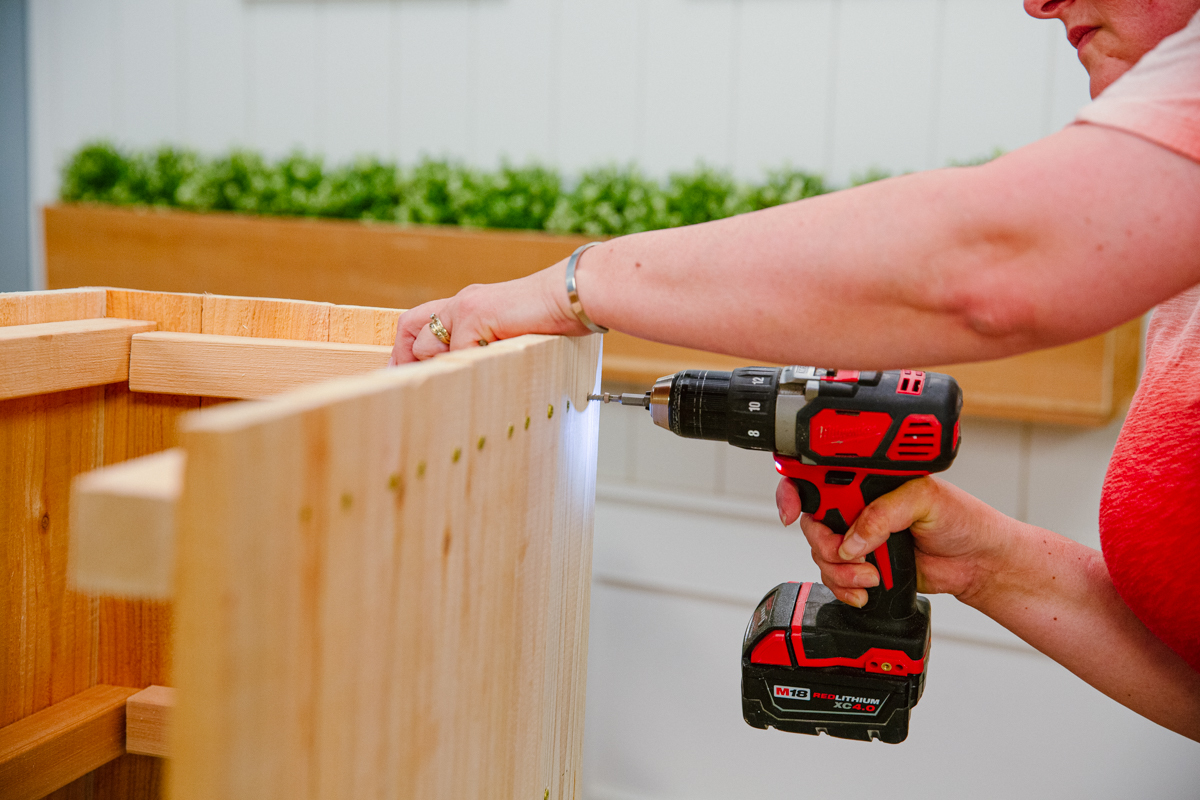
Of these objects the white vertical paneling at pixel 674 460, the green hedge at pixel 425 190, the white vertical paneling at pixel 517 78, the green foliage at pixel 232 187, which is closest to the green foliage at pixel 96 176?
the green hedge at pixel 425 190

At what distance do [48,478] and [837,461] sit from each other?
2.23 feet

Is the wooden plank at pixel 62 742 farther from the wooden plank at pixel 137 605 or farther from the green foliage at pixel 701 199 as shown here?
the green foliage at pixel 701 199

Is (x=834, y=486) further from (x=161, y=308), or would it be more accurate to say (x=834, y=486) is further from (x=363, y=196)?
(x=363, y=196)

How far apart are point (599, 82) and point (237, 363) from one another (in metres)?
1.33

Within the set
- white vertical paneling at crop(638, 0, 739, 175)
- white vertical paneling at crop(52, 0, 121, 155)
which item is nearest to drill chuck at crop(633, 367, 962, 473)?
white vertical paneling at crop(638, 0, 739, 175)

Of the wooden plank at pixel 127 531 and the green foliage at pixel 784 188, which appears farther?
the green foliage at pixel 784 188

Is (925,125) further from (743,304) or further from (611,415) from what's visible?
(743,304)

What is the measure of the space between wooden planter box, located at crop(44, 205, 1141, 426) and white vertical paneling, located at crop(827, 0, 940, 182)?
51 cm

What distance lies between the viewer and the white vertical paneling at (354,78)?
2068mm

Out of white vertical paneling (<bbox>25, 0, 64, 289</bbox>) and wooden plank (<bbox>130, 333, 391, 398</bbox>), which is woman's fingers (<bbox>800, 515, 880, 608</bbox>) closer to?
wooden plank (<bbox>130, 333, 391, 398</bbox>)

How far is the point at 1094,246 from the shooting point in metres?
0.48

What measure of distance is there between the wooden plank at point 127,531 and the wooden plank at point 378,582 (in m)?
0.02

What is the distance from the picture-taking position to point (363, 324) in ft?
2.57

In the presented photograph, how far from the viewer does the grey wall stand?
222cm
